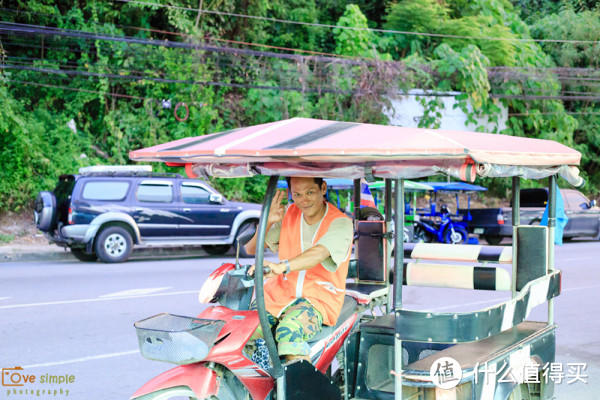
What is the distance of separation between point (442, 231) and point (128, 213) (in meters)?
9.22

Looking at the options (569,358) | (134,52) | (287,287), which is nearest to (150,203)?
(134,52)

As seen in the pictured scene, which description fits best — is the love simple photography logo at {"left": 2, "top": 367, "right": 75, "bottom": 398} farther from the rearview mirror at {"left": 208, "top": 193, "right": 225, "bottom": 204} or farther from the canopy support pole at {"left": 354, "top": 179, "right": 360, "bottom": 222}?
the rearview mirror at {"left": 208, "top": 193, "right": 225, "bottom": 204}

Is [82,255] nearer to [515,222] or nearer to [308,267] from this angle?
[515,222]

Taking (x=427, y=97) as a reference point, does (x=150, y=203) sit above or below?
below

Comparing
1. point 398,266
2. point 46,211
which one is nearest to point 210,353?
point 398,266

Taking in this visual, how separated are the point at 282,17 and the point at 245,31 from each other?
1977 millimetres

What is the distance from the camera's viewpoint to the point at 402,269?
11.8 ft

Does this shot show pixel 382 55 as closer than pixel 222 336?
No

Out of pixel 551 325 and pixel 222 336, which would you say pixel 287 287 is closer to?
pixel 222 336

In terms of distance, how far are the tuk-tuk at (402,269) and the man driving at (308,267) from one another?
239mm

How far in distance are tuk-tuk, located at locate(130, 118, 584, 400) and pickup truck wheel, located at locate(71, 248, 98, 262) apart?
11.2m

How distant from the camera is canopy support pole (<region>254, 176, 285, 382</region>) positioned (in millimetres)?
3324

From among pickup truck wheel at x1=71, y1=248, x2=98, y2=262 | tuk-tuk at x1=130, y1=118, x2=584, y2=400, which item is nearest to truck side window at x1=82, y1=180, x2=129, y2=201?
pickup truck wheel at x1=71, y1=248, x2=98, y2=262

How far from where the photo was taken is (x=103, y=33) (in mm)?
19875
